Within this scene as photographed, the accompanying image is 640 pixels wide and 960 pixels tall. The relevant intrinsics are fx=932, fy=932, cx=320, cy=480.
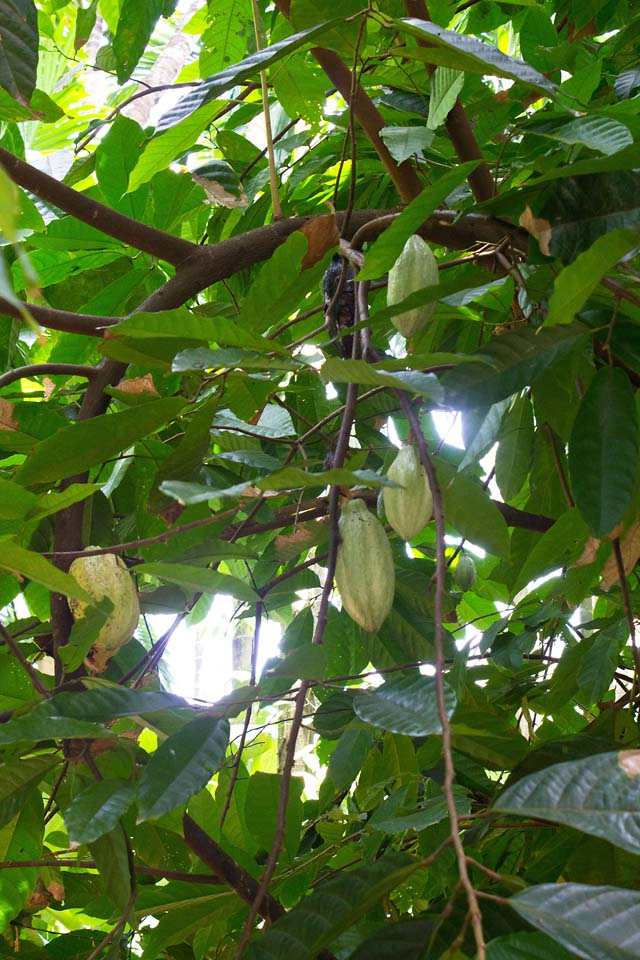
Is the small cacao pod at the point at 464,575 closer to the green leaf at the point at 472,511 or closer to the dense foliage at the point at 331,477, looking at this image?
the dense foliage at the point at 331,477

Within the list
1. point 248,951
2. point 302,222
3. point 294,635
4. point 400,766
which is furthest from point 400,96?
point 248,951

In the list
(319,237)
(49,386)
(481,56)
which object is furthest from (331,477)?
(49,386)

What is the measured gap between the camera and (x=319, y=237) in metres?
0.97

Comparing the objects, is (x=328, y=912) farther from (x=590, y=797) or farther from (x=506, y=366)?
(x=506, y=366)

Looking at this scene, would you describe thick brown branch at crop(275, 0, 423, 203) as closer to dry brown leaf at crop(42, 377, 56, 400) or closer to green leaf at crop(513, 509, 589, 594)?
green leaf at crop(513, 509, 589, 594)

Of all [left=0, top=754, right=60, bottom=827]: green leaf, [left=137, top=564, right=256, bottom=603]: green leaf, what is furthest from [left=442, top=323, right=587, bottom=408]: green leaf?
[left=0, top=754, right=60, bottom=827]: green leaf

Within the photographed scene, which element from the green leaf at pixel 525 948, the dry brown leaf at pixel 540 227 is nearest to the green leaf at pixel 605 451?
the dry brown leaf at pixel 540 227

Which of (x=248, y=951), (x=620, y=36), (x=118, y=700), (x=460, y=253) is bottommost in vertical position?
(x=248, y=951)

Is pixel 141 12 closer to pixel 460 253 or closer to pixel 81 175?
pixel 81 175

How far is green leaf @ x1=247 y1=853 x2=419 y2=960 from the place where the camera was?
0.60m

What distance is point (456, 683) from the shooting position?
40.0 inches

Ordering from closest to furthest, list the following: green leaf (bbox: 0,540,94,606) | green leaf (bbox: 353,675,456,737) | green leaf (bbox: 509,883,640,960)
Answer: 1. green leaf (bbox: 509,883,640,960)
2. green leaf (bbox: 353,675,456,737)
3. green leaf (bbox: 0,540,94,606)

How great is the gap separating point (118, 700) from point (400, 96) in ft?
2.86

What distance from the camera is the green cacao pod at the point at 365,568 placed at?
0.70 metres
